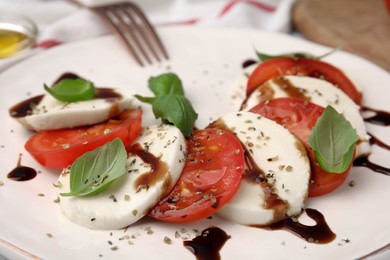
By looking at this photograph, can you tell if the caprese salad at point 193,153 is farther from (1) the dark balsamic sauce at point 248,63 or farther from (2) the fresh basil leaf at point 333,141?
(1) the dark balsamic sauce at point 248,63

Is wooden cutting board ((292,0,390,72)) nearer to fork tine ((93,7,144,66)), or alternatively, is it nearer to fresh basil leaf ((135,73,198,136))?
fork tine ((93,7,144,66))

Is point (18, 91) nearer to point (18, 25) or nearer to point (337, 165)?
point (18, 25)

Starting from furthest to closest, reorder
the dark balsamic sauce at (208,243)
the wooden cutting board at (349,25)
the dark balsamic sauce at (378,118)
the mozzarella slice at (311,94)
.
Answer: the wooden cutting board at (349,25) → the dark balsamic sauce at (378,118) → the mozzarella slice at (311,94) → the dark balsamic sauce at (208,243)

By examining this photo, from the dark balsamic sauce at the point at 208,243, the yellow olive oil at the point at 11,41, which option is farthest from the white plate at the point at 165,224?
the yellow olive oil at the point at 11,41

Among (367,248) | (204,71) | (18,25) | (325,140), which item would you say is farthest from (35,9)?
(367,248)

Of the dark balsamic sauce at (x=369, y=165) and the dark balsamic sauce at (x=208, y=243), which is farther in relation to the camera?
the dark balsamic sauce at (x=369, y=165)
